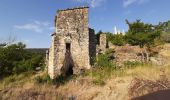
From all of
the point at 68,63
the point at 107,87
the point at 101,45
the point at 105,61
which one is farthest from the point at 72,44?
the point at 107,87

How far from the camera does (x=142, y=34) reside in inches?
617

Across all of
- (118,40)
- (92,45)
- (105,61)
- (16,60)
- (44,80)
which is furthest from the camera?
(16,60)

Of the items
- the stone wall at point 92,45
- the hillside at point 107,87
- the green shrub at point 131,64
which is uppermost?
the stone wall at point 92,45

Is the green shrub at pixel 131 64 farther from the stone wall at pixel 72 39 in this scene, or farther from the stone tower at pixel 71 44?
the stone wall at pixel 72 39

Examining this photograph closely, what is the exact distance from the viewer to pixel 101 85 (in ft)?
35.6

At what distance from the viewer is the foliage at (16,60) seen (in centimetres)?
1839

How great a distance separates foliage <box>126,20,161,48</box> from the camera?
15648mm

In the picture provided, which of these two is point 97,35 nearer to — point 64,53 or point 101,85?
point 64,53

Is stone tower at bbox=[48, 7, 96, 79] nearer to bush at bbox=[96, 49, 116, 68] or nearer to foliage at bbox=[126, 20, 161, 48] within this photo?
bush at bbox=[96, 49, 116, 68]

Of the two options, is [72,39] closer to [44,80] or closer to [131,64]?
[44,80]

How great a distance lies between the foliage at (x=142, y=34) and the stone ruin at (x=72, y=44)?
3139 millimetres

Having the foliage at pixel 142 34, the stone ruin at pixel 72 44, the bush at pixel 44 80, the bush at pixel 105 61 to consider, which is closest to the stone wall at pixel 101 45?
the stone ruin at pixel 72 44

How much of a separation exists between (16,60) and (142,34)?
11.0 metres

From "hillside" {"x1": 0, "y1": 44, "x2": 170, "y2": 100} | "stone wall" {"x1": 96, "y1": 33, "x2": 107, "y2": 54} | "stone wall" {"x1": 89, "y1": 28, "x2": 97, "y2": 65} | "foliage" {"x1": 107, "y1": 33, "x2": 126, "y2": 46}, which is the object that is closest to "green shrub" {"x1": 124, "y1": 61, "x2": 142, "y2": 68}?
"hillside" {"x1": 0, "y1": 44, "x2": 170, "y2": 100}
